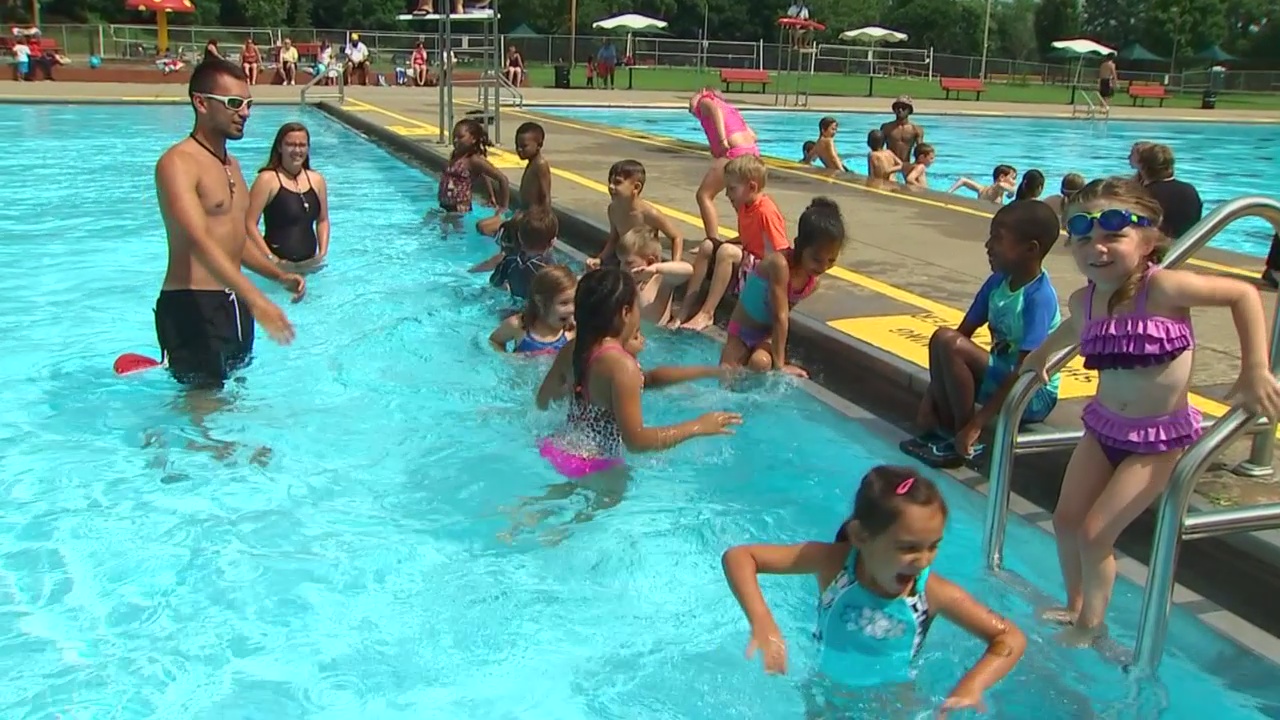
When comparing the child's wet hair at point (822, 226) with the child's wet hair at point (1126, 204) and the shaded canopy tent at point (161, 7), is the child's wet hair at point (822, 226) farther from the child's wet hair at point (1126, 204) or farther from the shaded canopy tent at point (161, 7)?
the shaded canopy tent at point (161, 7)

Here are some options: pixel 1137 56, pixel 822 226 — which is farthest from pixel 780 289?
pixel 1137 56

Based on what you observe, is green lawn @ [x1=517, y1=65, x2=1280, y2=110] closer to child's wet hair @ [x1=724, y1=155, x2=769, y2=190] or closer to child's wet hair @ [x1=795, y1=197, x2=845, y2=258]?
child's wet hair @ [x1=724, y1=155, x2=769, y2=190]

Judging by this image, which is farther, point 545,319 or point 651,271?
point 651,271

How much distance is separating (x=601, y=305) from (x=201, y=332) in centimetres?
223

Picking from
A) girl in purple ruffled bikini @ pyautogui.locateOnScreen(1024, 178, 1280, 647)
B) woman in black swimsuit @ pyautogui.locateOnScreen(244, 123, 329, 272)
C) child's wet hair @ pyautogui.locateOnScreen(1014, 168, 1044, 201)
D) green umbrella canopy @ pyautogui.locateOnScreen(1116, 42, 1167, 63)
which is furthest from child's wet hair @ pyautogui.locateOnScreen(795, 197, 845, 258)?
green umbrella canopy @ pyautogui.locateOnScreen(1116, 42, 1167, 63)

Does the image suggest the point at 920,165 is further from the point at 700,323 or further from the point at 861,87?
the point at 861,87

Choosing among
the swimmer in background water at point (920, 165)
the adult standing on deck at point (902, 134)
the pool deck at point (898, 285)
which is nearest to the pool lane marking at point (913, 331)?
the pool deck at point (898, 285)

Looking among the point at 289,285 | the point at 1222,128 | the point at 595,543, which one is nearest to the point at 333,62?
the point at 1222,128

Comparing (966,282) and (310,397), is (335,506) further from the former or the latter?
(966,282)

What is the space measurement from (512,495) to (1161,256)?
9.60 feet

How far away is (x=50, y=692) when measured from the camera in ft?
11.7

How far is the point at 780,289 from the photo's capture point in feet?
20.3

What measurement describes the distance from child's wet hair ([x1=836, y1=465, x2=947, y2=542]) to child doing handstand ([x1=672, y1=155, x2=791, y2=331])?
4354 millimetres

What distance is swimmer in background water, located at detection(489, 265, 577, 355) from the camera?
5.56 m
